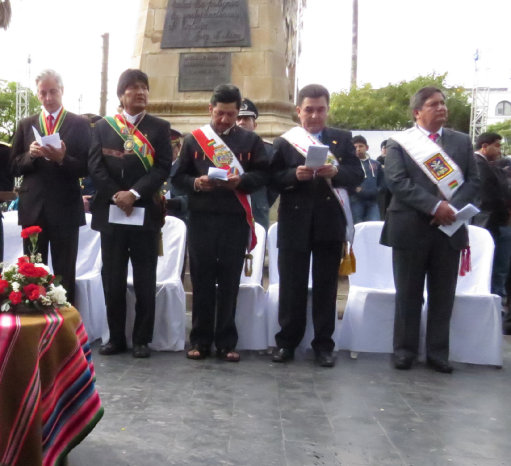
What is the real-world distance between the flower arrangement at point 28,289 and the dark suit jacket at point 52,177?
2090 millimetres

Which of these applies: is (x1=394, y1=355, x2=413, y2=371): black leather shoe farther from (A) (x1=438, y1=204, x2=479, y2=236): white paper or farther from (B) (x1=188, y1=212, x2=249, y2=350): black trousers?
(B) (x1=188, y1=212, x2=249, y2=350): black trousers

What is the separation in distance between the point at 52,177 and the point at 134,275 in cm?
93

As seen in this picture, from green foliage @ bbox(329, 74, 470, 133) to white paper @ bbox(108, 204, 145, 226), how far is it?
1451 inches

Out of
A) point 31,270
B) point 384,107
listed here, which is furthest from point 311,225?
point 384,107

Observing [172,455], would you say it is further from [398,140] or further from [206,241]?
[398,140]

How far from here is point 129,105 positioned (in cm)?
532

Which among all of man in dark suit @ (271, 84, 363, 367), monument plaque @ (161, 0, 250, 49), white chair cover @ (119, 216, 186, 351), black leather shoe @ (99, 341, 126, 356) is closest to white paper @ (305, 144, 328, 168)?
man in dark suit @ (271, 84, 363, 367)

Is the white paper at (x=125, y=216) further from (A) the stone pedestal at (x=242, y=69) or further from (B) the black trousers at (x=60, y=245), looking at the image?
(A) the stone pedestal at (x=242, y=69)

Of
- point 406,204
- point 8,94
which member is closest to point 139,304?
point 406,204

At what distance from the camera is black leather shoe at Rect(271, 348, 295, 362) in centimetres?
533

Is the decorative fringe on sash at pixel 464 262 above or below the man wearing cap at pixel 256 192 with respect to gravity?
below

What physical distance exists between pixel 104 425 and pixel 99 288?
8.19 feet

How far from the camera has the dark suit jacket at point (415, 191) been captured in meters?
5.20

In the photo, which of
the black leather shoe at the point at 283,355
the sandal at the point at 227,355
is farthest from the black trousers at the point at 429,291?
the sandal at the point at 227,355
